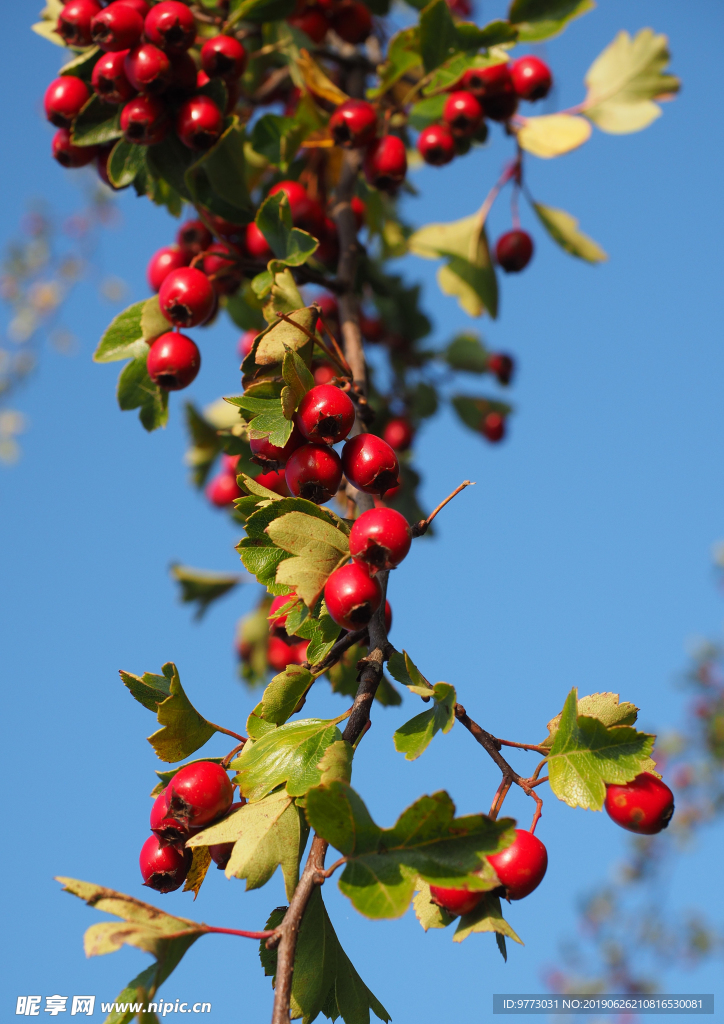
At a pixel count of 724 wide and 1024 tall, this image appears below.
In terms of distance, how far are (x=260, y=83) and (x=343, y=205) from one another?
A: 0.76 metres

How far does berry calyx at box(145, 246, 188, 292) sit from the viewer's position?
74.5 inches

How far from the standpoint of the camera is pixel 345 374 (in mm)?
1493

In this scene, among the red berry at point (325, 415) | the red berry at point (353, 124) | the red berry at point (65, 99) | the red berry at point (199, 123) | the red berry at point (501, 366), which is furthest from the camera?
the red berry at point (501, 366)

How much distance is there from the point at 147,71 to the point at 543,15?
3.53ft

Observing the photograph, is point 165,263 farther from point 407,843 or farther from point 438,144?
point 407,843

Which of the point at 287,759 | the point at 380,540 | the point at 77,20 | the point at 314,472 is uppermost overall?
the point at 77,20

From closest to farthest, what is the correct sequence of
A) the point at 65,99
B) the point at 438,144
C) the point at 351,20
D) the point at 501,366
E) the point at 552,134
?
the point at 65,99, the point at 438,144, the point at 552,134, the point at 351,20, the point at 501,366

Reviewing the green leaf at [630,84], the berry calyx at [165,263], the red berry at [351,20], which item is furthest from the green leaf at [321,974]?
the red berry at [351,20]

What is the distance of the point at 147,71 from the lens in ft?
5.24

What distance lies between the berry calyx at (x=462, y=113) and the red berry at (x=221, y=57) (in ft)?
1.73

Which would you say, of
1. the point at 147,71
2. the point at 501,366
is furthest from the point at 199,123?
the point at 501,366

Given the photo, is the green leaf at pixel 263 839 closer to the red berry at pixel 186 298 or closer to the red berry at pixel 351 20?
the red berry at pixel 186 298

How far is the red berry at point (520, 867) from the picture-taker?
103 cm

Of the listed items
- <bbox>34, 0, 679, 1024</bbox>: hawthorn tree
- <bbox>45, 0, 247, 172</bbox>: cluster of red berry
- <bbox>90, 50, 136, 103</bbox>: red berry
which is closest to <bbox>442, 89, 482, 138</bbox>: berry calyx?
<bbox>34, 0, 679, 1024</bbox>: hawthorn tree
